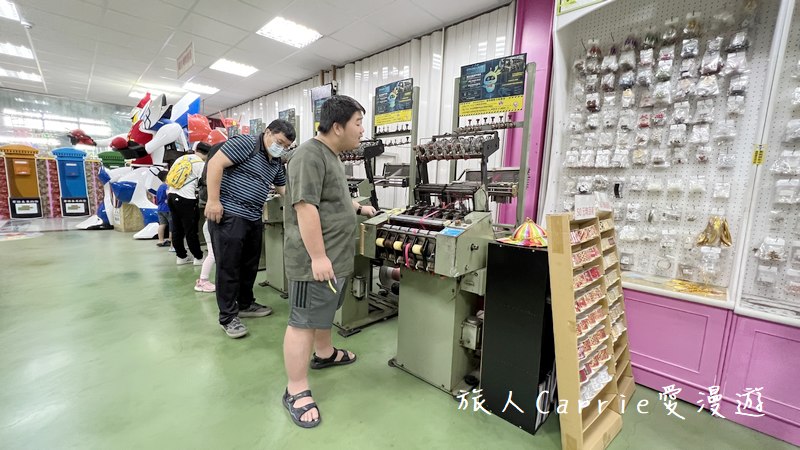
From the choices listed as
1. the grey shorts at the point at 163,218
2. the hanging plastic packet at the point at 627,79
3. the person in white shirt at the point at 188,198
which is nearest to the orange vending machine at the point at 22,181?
the grey shorts at the point at 163,218

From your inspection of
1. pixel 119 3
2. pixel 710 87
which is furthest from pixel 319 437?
pixel 119 3

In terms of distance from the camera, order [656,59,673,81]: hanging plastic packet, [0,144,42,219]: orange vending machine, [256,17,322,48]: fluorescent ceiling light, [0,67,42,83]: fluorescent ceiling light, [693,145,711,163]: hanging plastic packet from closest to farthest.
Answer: [693,145,711,163]: hanging plastic packet < [656,59,673,81]: hanging plastic packet < [256,17,322,48]: fluorescent ceiling light < [0,67,42,83]: fluorescent ceiling light < [0,144,42,219]: orange vending machine

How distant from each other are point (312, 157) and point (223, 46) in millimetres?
4980

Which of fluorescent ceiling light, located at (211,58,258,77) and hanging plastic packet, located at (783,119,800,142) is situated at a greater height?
fluorescent ceiling light, located at (211,58,258,77)

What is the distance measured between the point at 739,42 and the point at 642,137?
647mm

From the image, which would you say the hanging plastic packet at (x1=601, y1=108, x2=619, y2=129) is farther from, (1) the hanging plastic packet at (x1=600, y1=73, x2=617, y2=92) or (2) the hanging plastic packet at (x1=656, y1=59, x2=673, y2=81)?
(2) the hanging plastic packet at (x1=656, y1=59, x2=673, y2=81)

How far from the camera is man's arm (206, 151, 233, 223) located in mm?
2281

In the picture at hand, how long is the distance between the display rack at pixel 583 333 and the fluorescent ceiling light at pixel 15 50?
856 cm

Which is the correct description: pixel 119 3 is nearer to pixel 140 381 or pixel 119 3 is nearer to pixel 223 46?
pixel 223 46

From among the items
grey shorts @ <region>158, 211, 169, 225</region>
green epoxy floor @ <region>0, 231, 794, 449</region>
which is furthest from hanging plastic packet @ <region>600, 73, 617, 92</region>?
grey shorts @ <region>158, 211, 169, 225</region>

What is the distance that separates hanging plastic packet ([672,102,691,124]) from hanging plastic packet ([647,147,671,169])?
188 mm

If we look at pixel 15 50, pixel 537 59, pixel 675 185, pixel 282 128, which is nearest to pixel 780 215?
pixel 675 185

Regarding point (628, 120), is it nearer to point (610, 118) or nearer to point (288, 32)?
point (610, 118)

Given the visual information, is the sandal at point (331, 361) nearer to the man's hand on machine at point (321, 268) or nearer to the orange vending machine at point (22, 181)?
the man's hand on machine at point (321, 268)
